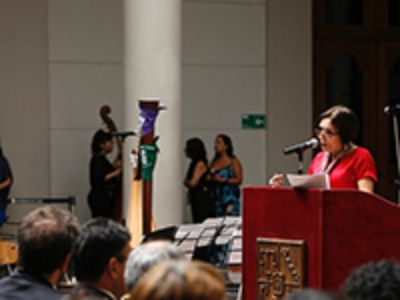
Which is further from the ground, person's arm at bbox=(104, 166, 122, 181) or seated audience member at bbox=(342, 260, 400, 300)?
seated audience member at bbox=(342, 260, 400, 300)

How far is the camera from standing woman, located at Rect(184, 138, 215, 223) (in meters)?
8.87

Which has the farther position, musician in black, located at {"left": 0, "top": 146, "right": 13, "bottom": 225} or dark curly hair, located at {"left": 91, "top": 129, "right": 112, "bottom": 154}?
dark curly hair, located at {"left": 91, "top": 129, "right": 112, "bottom": 154}

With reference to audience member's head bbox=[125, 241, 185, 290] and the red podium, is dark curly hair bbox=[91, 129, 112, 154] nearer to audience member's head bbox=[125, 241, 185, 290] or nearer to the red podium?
the red podium

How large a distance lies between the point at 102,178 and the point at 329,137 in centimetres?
461

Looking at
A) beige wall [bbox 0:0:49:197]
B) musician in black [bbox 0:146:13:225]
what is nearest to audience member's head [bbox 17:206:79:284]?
musician in black [bbox 0:146:13:225]

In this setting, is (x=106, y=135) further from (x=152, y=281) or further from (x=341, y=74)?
(x=152, y=281)

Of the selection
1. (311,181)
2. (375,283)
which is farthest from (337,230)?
(375,283)

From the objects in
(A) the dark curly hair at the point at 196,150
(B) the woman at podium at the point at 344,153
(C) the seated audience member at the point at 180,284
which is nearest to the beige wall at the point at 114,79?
(A) the dark curly hair at the point at 196,150

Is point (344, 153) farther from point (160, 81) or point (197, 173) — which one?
point (197, 173)

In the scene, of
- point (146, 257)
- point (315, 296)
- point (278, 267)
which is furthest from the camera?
point (278, 267)

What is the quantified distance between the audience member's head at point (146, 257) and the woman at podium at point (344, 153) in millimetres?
2198

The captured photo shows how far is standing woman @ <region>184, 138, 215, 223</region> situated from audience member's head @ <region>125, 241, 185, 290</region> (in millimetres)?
6390

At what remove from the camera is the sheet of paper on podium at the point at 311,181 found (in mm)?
4027

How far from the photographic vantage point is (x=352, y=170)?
4598mm
